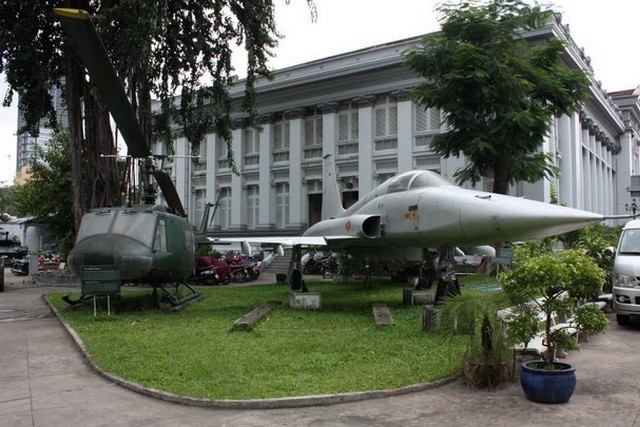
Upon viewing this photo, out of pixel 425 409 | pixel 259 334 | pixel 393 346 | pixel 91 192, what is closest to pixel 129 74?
pixel 91 192

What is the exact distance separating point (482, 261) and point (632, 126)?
36.1 metres

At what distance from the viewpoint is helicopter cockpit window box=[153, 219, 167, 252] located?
1262 centimetres

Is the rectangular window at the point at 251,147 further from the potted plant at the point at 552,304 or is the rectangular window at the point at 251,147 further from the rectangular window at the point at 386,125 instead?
the potted plant at the point at 552,304

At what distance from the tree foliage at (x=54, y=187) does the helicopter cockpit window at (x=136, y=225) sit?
2236 cm

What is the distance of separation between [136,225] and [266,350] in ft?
18.6

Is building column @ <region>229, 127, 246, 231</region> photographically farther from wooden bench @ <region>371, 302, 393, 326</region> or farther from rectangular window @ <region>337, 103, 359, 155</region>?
wooden bench @ <region>371, 302, 393, 326</region>

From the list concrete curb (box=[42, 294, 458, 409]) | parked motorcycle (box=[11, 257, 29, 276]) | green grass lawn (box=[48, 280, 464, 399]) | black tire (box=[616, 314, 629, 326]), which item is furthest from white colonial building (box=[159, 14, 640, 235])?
concrete curb (box=[42, 294, 458, 409])

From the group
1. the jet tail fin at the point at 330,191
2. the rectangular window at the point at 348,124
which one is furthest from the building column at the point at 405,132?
the jet tail fin at the point at 330,191

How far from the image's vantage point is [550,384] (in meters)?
5.82

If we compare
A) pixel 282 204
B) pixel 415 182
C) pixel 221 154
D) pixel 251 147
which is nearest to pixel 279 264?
pixel 282 204

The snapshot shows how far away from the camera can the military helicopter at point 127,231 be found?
11570 millimetres

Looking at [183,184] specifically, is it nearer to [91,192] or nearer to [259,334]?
[91,192]

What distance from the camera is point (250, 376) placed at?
679cm

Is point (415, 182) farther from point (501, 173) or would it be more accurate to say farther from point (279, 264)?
point (279, 264)
